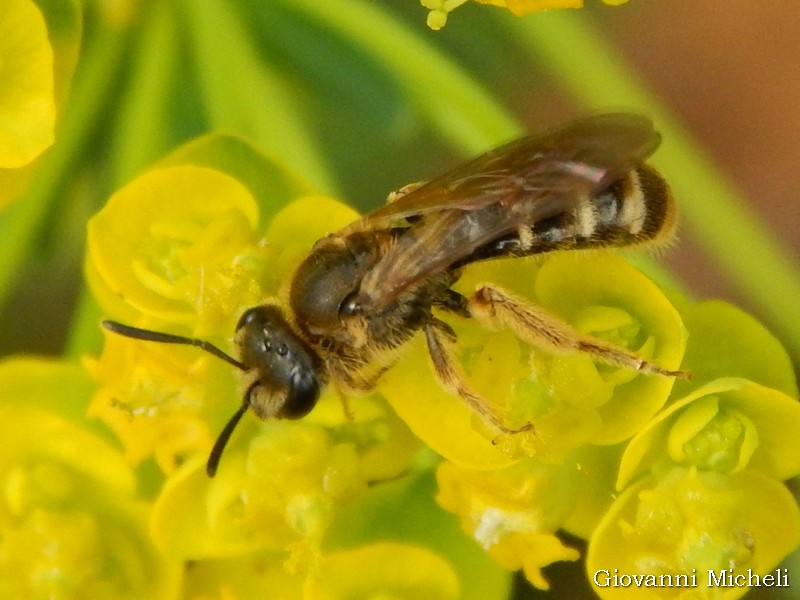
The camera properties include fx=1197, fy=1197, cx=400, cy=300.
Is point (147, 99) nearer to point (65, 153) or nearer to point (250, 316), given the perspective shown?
point (65, 153)

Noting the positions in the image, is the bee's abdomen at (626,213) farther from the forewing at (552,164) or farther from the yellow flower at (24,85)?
the yellow flower at (24,85)

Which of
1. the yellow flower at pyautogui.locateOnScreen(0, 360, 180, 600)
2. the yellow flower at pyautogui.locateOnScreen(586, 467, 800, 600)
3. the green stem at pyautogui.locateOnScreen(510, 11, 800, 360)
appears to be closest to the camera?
the yellow flower at pyautogui.locateOnScreen(586, 467, 800, 600)

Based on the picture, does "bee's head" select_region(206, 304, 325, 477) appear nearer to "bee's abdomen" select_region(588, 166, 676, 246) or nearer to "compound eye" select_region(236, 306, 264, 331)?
"compound eye" select_region(236, 306, 264, 331)

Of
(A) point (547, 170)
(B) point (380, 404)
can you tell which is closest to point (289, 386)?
(B) point (380, 404)

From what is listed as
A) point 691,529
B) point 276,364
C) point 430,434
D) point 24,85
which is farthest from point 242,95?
point 691,529

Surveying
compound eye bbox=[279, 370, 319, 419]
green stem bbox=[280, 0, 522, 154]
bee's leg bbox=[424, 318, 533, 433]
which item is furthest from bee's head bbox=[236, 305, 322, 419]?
green stem bbox=[280, 0, 522, 154]

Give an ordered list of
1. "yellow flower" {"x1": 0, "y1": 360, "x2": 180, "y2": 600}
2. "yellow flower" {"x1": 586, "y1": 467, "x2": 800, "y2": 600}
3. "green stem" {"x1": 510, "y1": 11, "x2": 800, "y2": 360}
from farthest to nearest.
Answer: "green stem" {"x1": 510, "y1": 11, "x2": 800, "y2": 360} → "yellow flower" {"x1": 0, "y1": 360, "x2": 180, "y2": 600} → "yellow flower" {"x1": 586, "y1": 467, "x2": 800, "y2": 600}
